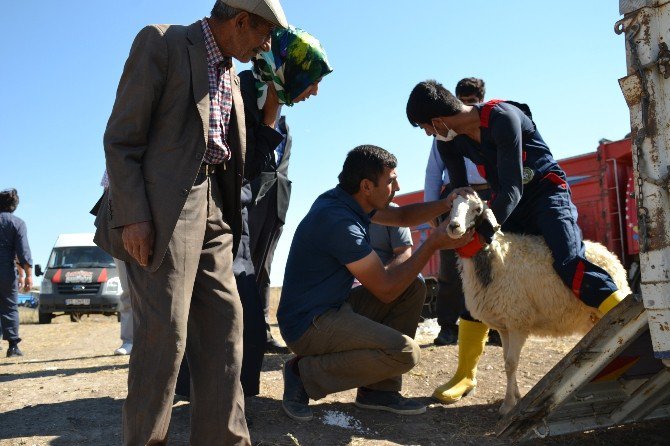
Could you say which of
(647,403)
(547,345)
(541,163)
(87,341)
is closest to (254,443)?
(647,403)

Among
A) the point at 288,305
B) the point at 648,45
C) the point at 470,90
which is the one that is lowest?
the point at 288,305

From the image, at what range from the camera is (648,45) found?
8.64 feet

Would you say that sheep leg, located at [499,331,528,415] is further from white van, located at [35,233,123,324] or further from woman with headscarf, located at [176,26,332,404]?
white van, located at [35,233,123,324]

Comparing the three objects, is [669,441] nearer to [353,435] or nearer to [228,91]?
[353,435]

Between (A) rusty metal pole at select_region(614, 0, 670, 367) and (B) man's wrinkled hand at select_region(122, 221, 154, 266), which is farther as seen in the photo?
(A) rusty metal pole at select_region(614, 0, 670, 367)

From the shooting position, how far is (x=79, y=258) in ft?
54.5

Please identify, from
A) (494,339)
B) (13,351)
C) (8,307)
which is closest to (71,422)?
(494,339)

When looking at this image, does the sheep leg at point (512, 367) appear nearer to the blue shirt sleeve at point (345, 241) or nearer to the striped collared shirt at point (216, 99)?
the blue shirt sleeve at point (345, 241)

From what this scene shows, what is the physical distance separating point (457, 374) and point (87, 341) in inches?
313

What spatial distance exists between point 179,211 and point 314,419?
1803mm

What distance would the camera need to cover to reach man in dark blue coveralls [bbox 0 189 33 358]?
822 cm

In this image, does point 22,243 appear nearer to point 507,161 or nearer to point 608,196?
point 507,161

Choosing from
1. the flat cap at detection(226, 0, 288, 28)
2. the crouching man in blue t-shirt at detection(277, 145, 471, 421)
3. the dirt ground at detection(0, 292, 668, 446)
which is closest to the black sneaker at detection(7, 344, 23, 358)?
the dirt ground at detection(0, 292, 668, 446)

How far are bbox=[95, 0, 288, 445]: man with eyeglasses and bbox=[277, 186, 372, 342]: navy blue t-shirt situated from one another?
98 cm
